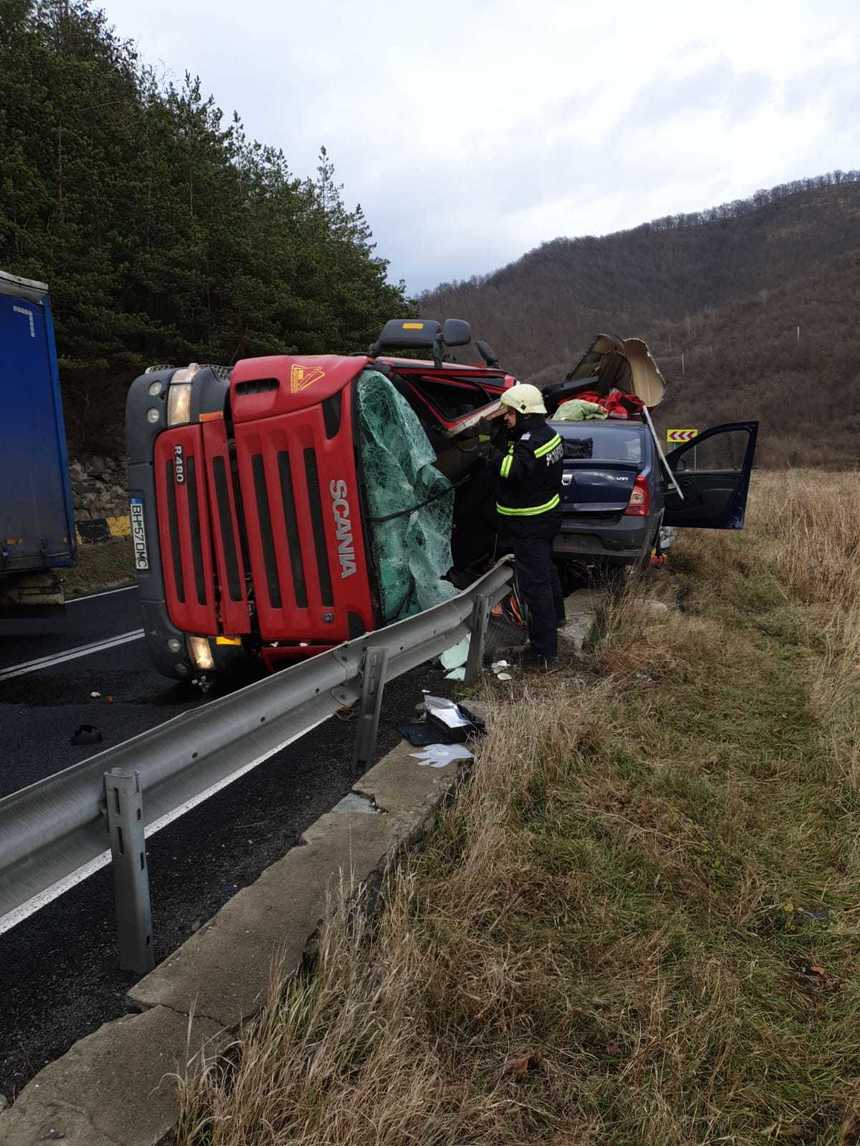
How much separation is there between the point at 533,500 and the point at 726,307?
93.3 m

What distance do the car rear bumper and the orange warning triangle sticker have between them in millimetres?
3021

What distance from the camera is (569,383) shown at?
9086mm

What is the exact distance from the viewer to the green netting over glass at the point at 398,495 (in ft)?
14.8

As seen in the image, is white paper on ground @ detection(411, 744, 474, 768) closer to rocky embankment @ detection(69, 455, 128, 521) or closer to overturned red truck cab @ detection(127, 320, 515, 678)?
overturned red truck cab @ detection(127, 320, 515, 678)

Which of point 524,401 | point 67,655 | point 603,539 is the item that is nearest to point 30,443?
point 67,655

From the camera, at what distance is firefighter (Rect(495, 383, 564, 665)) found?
5.22 metres

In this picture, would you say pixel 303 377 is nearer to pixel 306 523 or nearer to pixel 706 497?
pixel 306 523

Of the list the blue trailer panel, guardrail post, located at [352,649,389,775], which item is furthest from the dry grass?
the blue trailer panel

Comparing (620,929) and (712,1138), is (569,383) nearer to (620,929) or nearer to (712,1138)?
(620,929)

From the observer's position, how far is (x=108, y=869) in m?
3.04

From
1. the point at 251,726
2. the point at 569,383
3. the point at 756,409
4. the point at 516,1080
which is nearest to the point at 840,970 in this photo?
the point at 516,1080

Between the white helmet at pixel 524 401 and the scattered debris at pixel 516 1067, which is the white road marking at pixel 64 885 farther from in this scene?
the white helmet at pixel 524 401

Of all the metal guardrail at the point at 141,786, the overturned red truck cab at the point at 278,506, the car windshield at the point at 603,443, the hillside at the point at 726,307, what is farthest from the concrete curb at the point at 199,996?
the hillside at the point at 726,307

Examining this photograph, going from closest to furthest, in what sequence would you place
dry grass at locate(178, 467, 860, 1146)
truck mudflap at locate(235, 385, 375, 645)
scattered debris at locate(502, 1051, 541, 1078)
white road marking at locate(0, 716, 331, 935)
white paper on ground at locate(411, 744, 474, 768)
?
dry grass at locate(178, 467, 860, 1146), scattered debris at locate(502, 1051, 541, 1078), white road marking at locate(0, 716, 331, 935), white paper on ground at locate(411, 744, 474, 768), truck mudflap at locate(235, 385, 375, 645)
